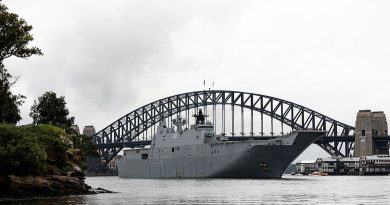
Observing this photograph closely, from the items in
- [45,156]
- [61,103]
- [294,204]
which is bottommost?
[294,204]

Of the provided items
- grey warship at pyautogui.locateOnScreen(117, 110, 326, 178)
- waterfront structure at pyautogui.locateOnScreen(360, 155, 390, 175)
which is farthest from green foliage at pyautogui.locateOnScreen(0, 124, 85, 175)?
waterfront structure at pyautogui.locateOnScreen(360, 155, 390, 175)

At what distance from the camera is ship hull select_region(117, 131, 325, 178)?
347ft

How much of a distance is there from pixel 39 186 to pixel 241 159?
57.3m

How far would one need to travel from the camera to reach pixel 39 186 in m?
54.1

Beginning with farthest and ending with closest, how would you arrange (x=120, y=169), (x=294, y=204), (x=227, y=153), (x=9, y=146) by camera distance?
(x=120, y=169), (x=227, y=153), (x=9, y=146), (x=294, y=204)

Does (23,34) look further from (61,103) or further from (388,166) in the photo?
(388,166)

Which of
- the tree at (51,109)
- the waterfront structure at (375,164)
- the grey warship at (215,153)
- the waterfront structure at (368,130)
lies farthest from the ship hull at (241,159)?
the waterfront structure at (368,130)

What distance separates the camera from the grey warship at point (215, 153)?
106000 mm

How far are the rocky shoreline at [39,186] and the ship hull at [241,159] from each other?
5019 cm

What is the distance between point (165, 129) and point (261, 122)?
219 ft

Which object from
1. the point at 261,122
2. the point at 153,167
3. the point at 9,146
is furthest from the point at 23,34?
the point at 261,122

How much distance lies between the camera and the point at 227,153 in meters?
109

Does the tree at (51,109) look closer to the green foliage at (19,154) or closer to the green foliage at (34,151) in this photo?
the green foliage at (34,151)

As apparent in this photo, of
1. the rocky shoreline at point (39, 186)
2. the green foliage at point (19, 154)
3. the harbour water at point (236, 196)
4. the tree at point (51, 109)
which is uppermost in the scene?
the tree at point (51, 109)
